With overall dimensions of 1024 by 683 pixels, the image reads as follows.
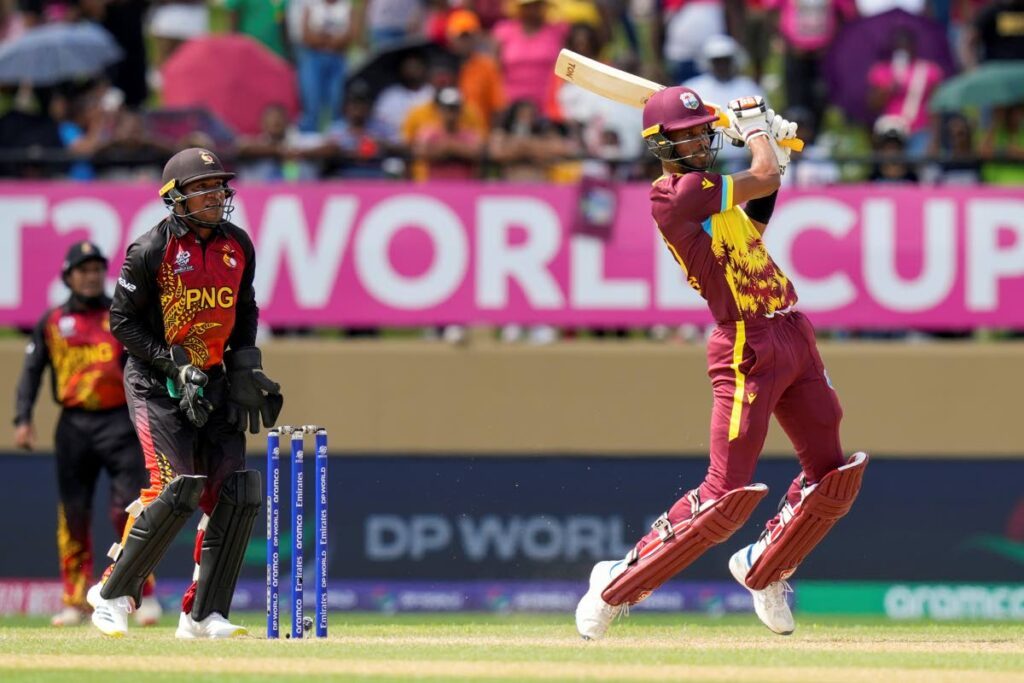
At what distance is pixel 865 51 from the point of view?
53.5 ft

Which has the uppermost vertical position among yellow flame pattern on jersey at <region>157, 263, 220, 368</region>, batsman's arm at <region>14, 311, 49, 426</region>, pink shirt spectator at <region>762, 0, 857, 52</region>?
pink shirt spectator at <region>762, 0, 857, 52</region>

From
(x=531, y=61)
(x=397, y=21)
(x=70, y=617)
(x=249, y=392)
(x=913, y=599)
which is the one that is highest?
(x=397, y=21)

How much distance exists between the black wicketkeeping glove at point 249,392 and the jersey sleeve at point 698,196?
203cm

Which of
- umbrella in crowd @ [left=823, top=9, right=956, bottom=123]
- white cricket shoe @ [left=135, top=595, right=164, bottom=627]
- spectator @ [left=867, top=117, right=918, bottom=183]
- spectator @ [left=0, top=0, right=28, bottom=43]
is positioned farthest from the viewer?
spectator @ [left=0, top=0, right=28, bottom=43]

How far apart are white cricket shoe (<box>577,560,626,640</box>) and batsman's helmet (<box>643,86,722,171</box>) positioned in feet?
6.14

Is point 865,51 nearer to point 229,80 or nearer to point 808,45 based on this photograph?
point 808,45

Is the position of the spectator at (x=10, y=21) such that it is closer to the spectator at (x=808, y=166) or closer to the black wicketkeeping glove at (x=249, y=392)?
the spectator at (x=808, y=166)

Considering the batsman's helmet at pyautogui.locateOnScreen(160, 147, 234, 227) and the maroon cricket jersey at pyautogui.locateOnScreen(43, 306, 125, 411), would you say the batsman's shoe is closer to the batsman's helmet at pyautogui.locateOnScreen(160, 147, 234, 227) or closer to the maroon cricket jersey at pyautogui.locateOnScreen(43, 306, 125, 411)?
the batsman's helmet at pyautogui.locateOnScreen(160, 147, 234, 227)

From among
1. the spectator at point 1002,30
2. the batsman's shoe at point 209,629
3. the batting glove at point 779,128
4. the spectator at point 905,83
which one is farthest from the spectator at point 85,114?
the batting glove at point 779,128

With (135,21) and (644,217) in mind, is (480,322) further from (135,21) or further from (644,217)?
(135,21)

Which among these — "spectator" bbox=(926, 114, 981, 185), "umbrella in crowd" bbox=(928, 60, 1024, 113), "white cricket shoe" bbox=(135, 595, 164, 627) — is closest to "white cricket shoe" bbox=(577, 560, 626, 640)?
"white cricket shoe" bbox=(135, 595, 164, 627)

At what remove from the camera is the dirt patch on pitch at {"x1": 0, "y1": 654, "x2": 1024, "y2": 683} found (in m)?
7.48

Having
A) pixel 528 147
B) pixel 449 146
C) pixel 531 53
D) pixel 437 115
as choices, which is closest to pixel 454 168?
pixel 449 146

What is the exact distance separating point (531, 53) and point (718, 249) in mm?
7438
